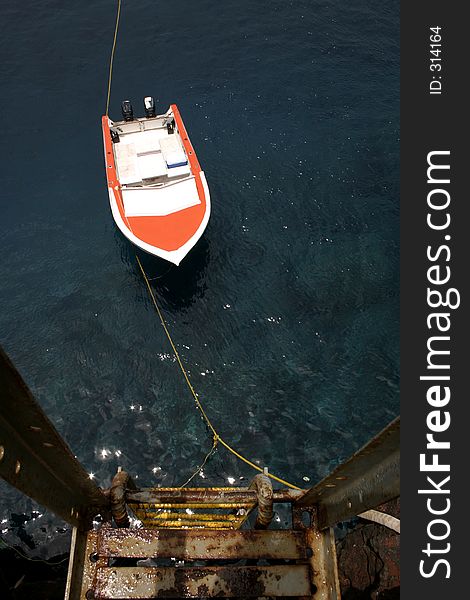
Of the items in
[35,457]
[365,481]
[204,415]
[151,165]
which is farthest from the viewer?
[151,165]

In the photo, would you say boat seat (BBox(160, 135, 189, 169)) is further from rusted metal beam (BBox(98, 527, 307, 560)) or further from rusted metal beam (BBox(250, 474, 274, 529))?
rusted metal beam (BBox(98, 527, 307, 560))

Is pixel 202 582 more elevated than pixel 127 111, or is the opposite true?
pixel 127 111

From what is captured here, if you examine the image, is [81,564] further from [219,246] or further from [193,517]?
[219,246]

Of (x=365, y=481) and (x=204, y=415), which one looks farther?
(x=204, y=415)

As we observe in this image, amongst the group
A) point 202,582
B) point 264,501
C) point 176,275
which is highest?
point 176,275

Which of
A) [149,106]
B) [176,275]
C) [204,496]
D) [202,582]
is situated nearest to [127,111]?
[149,106]

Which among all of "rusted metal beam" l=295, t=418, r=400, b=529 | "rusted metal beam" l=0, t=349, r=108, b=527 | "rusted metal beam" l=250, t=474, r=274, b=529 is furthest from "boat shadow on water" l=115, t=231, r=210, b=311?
"rusted metal beam" l=295, t=418, r=400, b=529

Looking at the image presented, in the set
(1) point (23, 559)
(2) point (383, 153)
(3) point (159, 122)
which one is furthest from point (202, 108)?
(1) point (23, 559)
